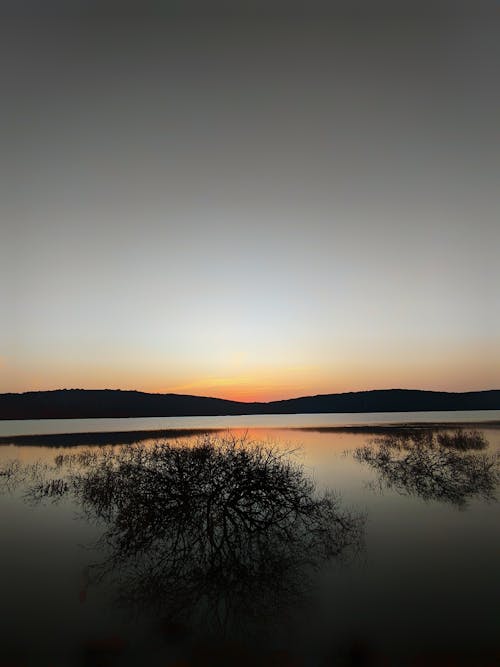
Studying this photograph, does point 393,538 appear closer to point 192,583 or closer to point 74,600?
point 192,583

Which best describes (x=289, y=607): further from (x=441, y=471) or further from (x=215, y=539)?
(x=441, y=471)

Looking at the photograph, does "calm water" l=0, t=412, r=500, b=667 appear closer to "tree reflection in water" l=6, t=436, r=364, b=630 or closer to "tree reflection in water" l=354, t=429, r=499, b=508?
"tree reflection in water" l=6, t=436, r=364, b=630

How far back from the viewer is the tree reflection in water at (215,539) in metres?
9.95

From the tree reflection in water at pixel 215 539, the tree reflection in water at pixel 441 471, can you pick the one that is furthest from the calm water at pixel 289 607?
the tree reflection in water at pixel 441 471

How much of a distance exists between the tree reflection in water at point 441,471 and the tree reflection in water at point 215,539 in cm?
551

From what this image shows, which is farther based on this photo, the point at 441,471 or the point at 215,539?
the point at 441,471

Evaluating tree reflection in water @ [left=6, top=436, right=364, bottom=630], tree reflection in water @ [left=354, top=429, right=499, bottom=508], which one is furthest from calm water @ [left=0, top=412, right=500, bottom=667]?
tree reflection in water @ [left=354, top=429, right=499, bottom=508]

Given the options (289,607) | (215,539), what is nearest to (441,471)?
(215,539)

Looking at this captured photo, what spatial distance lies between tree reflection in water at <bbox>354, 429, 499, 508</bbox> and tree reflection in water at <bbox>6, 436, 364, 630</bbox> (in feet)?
18.1

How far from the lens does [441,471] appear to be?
26047 mm

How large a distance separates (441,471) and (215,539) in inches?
663

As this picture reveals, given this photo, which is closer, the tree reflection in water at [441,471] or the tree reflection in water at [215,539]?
the tree reflection in water at [215,539]

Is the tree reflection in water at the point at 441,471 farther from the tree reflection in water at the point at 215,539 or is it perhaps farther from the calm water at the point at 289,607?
the tree reflection in water at the point at 215,539

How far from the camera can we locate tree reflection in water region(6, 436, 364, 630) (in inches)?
392
